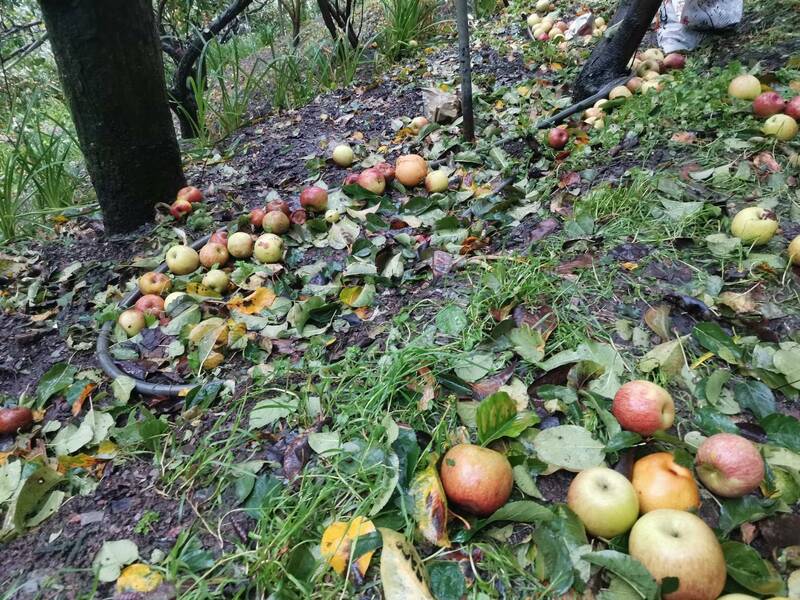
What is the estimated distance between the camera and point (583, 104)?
335cm

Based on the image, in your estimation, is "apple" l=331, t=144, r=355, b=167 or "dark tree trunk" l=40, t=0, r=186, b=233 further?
"apple" l=331, t=144, r=355, b=167

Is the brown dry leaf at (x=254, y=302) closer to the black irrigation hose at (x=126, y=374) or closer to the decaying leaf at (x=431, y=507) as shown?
the black irrigation hose at (x=126, y=374)

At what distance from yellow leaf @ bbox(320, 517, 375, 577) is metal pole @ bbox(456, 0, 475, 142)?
2527 millimetres

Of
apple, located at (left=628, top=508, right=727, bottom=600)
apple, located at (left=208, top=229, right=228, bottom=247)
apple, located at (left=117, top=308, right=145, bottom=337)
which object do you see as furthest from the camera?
apple, located at (left=208, top=229, right=228, bottom=247)

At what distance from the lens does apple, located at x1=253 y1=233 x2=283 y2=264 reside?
8.17 ft

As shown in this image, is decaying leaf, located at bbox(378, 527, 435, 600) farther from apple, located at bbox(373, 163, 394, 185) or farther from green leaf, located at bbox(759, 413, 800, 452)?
apple, located at bbox(373, 163, 394, 185)

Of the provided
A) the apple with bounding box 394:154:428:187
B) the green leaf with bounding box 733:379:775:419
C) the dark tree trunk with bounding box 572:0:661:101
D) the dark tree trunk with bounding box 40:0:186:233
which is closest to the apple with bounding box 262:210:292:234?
the apple with bounding box 394:154:428:187

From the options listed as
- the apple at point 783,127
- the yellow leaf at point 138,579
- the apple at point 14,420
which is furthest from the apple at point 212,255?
the apple at point 783,127

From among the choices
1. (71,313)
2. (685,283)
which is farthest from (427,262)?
(71,313)

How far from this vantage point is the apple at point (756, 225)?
6.49ft

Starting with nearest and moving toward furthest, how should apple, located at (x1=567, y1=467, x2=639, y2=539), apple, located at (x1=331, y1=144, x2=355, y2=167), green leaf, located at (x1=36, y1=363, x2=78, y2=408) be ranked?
apple, located at (x1=567, y1=467, x2=639, y2=539), green leaf, located at (x1=36, y1=363, x2=78, y2=408), apple, located at (x1=331, y1=144, x2=355, y2=167)

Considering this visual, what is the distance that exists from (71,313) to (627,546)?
8.69ft

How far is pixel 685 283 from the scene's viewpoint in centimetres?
195

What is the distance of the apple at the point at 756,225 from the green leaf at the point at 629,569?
5.08 ft
